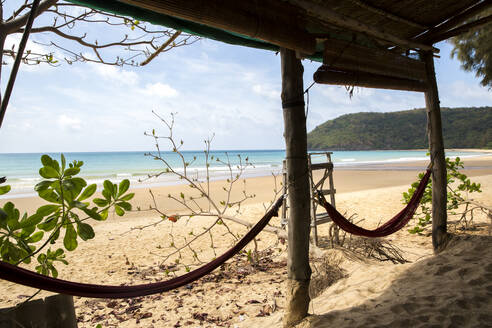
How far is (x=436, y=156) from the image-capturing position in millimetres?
2430

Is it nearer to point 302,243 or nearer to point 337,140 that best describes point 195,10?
point 302,243

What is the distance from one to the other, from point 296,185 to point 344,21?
37.7 inches

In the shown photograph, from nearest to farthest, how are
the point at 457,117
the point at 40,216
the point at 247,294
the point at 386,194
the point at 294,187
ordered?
the point at 40,216 → the point at 294,187 → the point at 247,294 → the point at 386,194 → the point at 457,117

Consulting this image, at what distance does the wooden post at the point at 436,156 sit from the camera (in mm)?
2439

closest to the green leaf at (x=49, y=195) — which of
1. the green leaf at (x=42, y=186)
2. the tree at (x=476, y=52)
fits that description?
the green leaf at (x=42, y=186)

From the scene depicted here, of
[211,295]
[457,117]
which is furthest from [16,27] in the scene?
[457,117]

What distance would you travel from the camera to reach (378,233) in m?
2.09

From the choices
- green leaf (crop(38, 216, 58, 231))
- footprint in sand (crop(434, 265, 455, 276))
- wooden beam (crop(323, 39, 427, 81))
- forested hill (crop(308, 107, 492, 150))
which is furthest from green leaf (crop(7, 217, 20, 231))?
forested hill (crop(308, 107, 492, 150))

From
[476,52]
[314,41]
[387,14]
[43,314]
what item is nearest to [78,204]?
[43,314]

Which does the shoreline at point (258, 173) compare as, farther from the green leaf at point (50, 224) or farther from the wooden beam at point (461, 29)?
the green leaf at point (50, 224)

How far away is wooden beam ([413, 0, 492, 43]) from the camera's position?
2000 millimetres

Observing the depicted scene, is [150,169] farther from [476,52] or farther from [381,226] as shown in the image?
[381,226]

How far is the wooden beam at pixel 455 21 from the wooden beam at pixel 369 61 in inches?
7.4

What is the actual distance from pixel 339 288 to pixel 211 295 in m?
1.00
